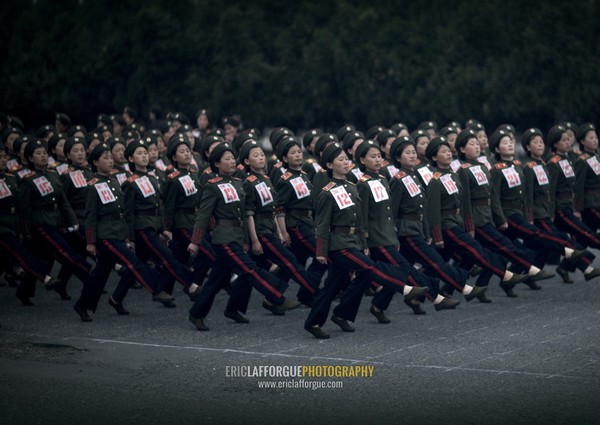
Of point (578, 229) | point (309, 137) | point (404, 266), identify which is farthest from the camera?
point (309, 137)

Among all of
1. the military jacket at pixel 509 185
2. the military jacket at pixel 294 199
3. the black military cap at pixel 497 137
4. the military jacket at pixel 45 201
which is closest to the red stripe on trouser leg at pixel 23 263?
the military jacket at pixel 45 201

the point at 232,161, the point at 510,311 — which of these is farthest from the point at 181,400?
the point at 510,311

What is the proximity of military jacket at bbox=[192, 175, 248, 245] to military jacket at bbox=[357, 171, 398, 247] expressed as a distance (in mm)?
1191

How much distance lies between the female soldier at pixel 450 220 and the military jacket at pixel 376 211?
4.14 feet

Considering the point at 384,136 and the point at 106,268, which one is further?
the point at 384,136

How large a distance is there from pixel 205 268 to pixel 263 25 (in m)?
15.3

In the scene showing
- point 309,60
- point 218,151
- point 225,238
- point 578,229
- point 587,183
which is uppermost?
point 218,151

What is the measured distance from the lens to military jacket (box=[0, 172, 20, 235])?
1363cm

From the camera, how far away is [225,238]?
40.2ft

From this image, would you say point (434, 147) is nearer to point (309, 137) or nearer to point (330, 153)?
point (330, 153)

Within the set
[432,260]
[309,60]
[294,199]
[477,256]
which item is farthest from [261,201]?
[309,60]

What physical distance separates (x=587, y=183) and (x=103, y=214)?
18.6 ft

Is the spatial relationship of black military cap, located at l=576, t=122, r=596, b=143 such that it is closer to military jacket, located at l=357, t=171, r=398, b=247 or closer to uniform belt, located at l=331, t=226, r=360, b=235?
military jacket, located at l=357, t=171, r=398, b=247

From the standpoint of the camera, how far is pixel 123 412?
28.7 ft
